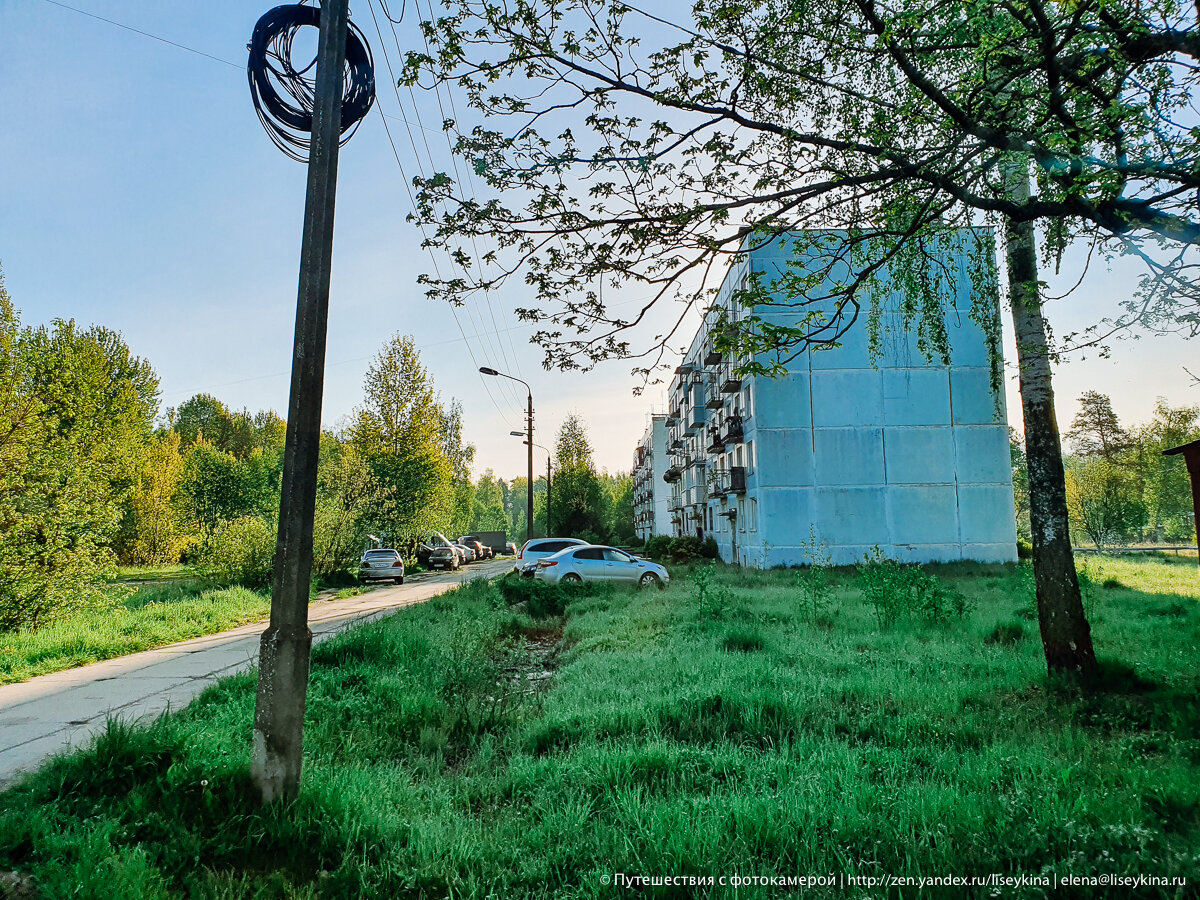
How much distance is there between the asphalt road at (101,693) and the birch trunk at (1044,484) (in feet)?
28.7

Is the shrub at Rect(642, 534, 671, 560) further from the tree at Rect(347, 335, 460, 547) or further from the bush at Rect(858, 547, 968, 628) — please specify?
the bush at Rect(858, 547, 968, 628)

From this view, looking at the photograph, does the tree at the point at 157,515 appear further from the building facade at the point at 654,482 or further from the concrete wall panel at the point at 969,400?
the building facade at the point at 654,482

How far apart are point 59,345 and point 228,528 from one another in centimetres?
1451

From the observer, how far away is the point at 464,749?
5.80 m

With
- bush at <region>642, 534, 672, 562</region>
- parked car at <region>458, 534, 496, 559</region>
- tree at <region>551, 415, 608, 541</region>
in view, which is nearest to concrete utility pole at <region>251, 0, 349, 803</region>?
bush at <region>642, 534, 672, 562</region>

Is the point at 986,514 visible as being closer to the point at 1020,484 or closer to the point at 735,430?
the point at 735,430

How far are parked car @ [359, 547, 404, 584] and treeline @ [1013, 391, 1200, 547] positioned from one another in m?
40.1

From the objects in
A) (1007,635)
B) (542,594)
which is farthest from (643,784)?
(542,594)

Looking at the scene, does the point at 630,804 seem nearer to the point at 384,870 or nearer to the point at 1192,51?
the point at 384,870

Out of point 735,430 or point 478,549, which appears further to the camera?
point 478,549

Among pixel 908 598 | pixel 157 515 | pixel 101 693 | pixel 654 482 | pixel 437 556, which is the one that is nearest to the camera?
pixel 101 693

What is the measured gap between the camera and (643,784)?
4.32 metres

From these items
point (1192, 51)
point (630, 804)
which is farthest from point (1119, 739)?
point (1192, 51)

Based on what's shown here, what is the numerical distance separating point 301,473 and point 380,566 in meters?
24.0
